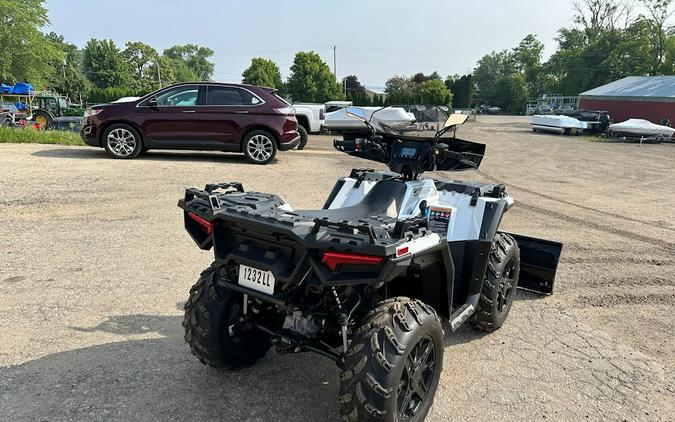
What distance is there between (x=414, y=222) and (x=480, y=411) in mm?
1305

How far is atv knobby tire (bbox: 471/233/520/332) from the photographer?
3717 millimetres

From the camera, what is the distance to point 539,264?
4.71 m

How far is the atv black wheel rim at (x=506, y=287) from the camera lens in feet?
13.0

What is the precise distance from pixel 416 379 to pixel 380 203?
46.1 inches

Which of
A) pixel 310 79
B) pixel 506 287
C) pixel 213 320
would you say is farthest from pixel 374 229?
pixel 310 79

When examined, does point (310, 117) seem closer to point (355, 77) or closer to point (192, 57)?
point (355, 77)

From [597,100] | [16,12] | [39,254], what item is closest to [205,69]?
[16,12]

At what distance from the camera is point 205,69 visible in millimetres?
134625

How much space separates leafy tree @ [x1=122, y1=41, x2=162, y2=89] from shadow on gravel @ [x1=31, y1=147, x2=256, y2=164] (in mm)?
85286

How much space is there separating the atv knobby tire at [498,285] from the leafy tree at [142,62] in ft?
313

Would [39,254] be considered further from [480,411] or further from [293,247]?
[480,411]

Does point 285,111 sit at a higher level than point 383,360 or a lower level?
higher

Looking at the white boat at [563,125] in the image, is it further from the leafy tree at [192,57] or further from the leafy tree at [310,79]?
the leafy tree at [192,57]

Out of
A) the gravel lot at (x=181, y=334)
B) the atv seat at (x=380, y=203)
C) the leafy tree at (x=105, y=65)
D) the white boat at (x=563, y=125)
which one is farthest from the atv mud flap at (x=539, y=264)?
the leafy tree at (x=105, y=65)
